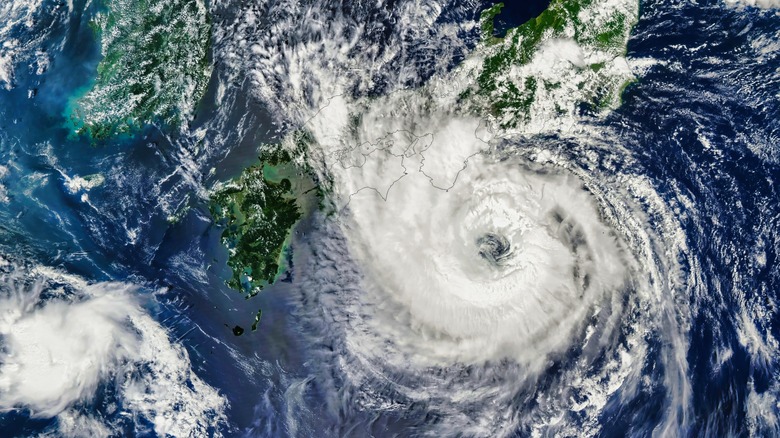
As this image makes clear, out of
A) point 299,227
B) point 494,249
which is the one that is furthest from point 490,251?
point 299,227

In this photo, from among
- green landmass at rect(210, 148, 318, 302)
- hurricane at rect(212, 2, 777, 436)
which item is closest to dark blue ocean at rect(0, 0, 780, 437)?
hurricane at rect(212, 2, 777, 436)

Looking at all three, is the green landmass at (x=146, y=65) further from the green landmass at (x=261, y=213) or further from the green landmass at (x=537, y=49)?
the green landmass at (x=537, y=49)

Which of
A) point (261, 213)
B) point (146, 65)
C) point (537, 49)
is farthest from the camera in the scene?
point (261, 213)

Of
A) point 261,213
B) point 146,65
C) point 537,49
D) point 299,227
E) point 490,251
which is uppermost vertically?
point 537,49

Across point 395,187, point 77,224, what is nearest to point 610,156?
point 395,187

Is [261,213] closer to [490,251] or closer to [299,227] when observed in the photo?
[299,227]

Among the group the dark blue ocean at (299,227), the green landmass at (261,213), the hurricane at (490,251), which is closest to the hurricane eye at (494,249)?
the hurricane at (490,251)

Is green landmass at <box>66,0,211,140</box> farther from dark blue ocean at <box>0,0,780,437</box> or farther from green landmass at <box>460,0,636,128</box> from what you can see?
green landmass at <box>460,0,636,128</box>
